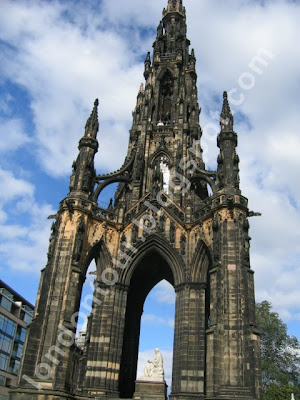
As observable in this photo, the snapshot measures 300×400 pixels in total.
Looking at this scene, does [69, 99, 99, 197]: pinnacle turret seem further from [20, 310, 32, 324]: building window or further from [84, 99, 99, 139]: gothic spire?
[20, 310, 32, 324]: building window

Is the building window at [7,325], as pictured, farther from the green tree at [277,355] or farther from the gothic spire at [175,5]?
the gothic spire at [175,5]

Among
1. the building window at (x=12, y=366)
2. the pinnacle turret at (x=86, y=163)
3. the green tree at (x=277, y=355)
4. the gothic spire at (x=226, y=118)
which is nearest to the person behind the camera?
the pinnacle turret at (x=86, y=163)

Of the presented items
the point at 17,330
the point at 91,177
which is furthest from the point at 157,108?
the point at 17,330

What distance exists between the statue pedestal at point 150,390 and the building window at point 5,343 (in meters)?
30.6

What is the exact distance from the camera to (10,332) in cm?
4653

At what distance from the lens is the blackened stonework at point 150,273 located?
15.8m

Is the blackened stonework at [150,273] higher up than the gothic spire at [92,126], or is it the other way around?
the gothic spire at [92,126]

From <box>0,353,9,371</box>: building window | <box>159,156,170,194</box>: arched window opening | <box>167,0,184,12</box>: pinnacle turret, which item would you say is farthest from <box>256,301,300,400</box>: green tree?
<box>0,353,9,371</box>: building window

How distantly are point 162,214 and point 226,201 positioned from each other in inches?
159

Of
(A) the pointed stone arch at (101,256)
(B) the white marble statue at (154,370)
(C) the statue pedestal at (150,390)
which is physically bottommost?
(C) the statue pedestal at (150,390)

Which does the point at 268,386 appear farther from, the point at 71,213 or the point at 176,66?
the point at 176,66

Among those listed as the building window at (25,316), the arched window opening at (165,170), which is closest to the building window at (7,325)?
the building window at (25,316)

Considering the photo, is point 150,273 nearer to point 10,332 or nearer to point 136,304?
point 136,304

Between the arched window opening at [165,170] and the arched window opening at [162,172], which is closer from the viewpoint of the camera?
the arched window opening at [162,172]
